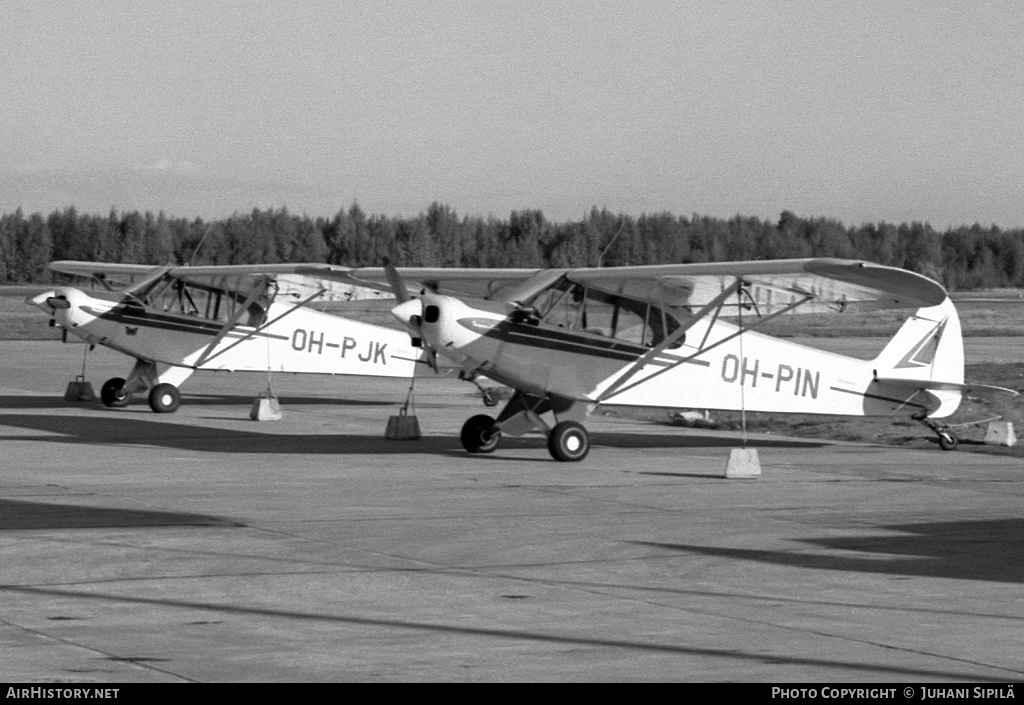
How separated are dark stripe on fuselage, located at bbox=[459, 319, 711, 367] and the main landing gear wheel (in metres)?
1.26

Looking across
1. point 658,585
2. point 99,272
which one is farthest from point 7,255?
point 658,585

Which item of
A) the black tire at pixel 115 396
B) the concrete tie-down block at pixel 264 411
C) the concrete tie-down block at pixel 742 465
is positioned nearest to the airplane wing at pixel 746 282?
the concrete tie-down block at pixel 742 465

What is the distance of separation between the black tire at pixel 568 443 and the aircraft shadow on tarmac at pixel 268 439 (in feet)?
3.31

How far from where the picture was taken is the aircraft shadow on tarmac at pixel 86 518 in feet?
38.5

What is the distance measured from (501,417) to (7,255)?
351ft

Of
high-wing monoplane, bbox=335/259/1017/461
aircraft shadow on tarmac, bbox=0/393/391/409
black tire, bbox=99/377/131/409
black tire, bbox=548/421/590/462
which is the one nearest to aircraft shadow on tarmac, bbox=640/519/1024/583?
high-wing monoplane, bbox=335/259/1017/461

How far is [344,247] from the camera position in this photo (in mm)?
116812

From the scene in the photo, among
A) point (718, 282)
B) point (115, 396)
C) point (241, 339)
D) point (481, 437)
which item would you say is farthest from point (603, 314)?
point (115, 396)

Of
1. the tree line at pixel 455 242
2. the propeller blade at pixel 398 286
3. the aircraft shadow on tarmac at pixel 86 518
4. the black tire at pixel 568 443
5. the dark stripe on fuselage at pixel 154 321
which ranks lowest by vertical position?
the aircraft shadow on tarmac at pixel 86 518

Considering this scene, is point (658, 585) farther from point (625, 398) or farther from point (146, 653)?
point (625, 398)

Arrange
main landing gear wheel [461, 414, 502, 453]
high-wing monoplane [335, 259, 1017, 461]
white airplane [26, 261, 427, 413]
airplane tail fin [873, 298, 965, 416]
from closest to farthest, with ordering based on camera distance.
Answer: high-wing monoplane [335, 259, 1017, 461] < main landing gear wheel [461, 414, 502, 453] < airplane tail fin [873, 298, 965, 416] < white airplane [26, 261, 427, 413]

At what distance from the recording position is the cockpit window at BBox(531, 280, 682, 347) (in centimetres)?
1875

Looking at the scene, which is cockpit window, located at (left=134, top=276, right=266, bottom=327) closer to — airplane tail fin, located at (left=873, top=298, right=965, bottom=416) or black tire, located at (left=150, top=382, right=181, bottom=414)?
black tire, located at (left=150, top=382, right=181, bottom=414)

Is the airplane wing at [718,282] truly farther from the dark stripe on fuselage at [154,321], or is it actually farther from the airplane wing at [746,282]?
the dark stripe on fuselage at [154,321]
